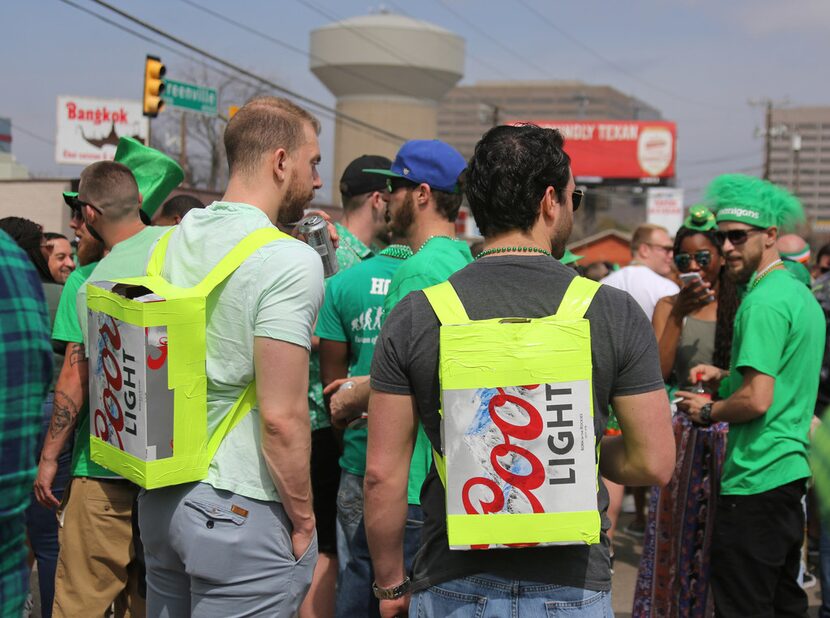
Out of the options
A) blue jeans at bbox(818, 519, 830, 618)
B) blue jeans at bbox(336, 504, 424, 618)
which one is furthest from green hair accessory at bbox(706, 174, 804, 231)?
blue jeans at bbox(336, 504, 424, 618)

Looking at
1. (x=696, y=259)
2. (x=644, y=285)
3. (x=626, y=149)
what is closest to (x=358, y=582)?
(x=696, y=259)

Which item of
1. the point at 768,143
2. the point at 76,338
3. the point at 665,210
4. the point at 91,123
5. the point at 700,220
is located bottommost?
the point at 76,338

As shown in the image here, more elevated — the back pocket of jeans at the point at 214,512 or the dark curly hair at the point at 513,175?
the dark curly hair at the point at 513,175

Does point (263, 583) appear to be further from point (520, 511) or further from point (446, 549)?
point (520, 511)

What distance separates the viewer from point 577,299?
2270 millimetres

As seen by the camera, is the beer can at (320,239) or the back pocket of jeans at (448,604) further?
the beer can at (320,239)

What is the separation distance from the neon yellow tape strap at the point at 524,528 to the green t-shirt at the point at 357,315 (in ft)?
5.11

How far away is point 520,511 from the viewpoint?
2170 millimetres

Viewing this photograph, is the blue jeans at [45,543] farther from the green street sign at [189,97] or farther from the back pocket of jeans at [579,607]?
the green street sign at [189,97]

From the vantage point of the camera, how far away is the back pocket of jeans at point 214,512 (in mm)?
2596

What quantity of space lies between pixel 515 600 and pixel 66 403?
229cm

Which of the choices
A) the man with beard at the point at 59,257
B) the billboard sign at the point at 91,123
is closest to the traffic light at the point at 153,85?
the man with beard at the point at 59,257

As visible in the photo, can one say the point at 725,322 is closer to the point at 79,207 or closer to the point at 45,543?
the point at 79,207

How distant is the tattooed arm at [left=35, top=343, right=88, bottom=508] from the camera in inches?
148
